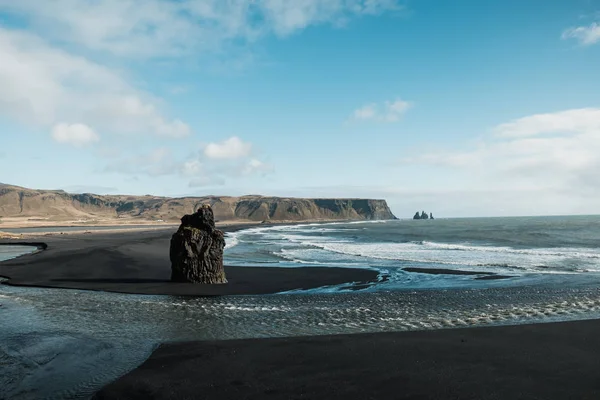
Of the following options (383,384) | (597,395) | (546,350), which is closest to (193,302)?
(383,384)

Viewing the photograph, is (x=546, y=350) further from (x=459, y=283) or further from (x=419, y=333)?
(x=459, y=283)

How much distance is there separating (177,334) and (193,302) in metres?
4.95

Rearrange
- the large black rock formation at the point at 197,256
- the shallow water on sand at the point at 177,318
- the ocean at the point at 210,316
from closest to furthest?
the shallow water on sand at the point at 177,318 < the ocean at the point at 210,316 < the large black rock formation at the point at 197,256

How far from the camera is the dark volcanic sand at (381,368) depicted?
7727 mm

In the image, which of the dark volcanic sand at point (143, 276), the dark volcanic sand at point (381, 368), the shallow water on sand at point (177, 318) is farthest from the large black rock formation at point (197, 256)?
the dark volcanic sand at point (381, 368)

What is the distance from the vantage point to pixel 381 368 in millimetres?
8984

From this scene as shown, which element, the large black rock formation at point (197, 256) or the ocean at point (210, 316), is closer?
the ocean at point (210, 316)

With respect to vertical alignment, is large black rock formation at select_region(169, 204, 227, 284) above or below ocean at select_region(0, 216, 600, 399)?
above

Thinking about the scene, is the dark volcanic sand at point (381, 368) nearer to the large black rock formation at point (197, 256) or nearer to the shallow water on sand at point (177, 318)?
the shallow water on sand at point (177, 318)

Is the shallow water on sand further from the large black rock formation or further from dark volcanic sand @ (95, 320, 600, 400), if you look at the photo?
the large black rock formation

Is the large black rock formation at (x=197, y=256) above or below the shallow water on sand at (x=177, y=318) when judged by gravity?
above

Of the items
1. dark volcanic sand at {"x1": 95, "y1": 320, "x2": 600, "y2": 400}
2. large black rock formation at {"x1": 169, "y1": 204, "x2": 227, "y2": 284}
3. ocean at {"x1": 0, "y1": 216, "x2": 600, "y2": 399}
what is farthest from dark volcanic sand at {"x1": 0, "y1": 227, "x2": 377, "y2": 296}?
dark volcanic sand at {"x1": 95, "y1": 320, "x2": 600, "y2": 400}

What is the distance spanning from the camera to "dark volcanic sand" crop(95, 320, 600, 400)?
773 cm

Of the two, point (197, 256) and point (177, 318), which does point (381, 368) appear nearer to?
point (177, 318)
